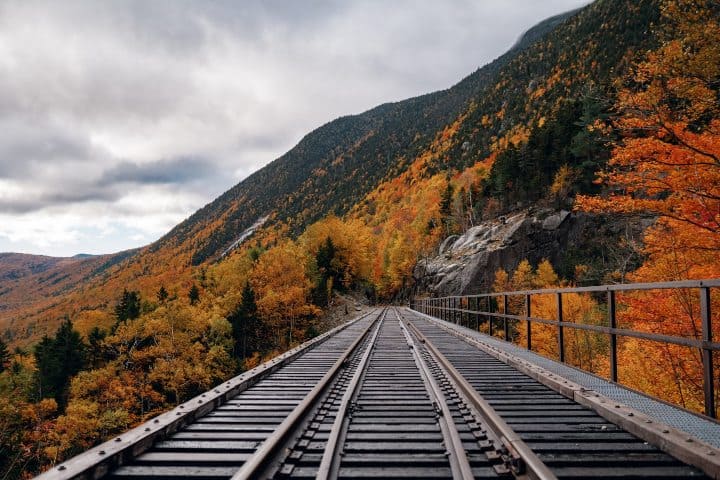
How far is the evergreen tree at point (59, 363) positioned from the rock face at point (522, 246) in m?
39.9

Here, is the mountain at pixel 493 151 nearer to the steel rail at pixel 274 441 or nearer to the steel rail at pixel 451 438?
the steel rail at pixel 451 438

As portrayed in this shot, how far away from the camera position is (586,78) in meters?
101

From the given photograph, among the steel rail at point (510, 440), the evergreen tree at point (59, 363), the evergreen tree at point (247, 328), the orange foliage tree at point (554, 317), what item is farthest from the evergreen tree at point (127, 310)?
the steel rail at point (510, 440)

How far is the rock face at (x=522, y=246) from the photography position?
46312 millimetres

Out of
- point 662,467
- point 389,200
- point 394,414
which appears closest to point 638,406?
point 662,467

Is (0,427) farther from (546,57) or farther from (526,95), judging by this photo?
(546,57)

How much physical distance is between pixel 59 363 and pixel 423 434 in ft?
165

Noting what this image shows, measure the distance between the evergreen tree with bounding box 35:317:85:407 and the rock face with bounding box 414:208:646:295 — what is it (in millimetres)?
39890

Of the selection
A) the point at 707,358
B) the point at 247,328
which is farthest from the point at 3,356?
the point at 707,358

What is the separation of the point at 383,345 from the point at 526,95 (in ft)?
436

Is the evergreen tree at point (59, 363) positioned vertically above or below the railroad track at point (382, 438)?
below

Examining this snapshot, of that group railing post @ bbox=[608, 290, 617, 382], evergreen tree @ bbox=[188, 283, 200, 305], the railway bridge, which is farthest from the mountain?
the railway bridge

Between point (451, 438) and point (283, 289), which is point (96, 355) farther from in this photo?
point (451, 438)

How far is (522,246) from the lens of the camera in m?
48.7
